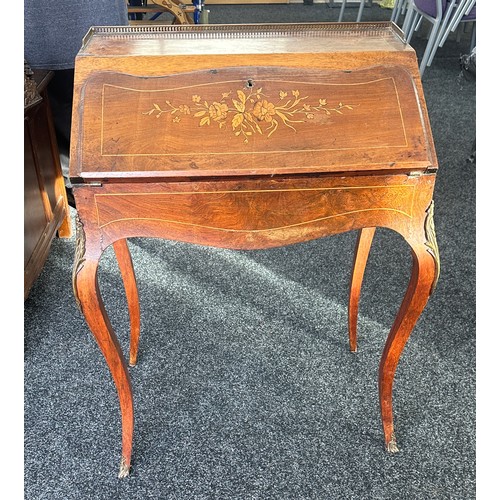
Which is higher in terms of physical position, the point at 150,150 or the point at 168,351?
the point at 150,150

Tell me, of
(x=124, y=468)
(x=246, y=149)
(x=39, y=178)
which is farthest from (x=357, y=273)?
(x=39, y=178)

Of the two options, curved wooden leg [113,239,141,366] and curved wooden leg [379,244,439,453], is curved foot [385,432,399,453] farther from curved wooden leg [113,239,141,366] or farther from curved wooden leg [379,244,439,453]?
curved wooden leg [113,239,141,366]

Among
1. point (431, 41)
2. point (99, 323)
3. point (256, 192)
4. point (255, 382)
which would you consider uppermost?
point (256, 192)

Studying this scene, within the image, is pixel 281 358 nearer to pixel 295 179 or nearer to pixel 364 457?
pixel 364 457

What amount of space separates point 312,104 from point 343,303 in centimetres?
101

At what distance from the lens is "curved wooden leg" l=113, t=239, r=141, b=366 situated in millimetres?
1483

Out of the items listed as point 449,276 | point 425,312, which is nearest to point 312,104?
point 425,312

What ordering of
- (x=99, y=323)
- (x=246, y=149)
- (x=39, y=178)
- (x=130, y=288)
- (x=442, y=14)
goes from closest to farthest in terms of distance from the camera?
1. (x=246, y=149)
2. (x=99, y=323)
3. (x=130, y=288)
4. (x=39, y=178)
5. (x=442, y=14)

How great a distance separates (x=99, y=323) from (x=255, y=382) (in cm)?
65

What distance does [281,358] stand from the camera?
171 cm

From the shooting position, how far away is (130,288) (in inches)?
61.3

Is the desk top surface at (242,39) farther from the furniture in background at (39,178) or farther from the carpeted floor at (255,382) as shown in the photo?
the carpeted floor at (255,382)

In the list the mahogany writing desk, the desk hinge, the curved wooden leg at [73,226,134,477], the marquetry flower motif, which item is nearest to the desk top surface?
the mahogany writing desk

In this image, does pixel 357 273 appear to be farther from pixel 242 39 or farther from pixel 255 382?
pixel 242 39
